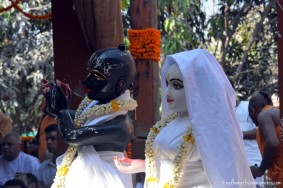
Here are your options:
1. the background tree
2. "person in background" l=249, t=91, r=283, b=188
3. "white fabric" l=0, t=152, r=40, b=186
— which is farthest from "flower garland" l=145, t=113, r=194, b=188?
the background tree

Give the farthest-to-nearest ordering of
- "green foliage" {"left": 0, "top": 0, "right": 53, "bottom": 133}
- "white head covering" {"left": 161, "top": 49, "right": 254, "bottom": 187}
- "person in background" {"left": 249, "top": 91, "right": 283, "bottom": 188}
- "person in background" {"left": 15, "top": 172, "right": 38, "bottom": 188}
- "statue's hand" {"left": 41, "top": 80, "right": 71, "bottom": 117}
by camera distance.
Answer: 1. "green foliage" {"left": 0, "top": 0, "right": 53, "bottom": 133}
2. "person in background" {"left": 15, "top": 172, "right": 38, "bottom": 188}
3. "person in background" {"left": 249, "top": 91, "right": 283, "bottom": 188}
4. "statue's hand" {"left": 41, "top": 80, "right": 71, "bottom": 117}
5. "white head covering" {"left": 161, "top": 49, "right": 254, "bottom": 187}

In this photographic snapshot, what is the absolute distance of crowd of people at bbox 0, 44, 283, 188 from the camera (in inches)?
161

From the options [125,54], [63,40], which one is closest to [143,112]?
[63,40]

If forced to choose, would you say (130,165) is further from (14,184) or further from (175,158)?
(14,184)

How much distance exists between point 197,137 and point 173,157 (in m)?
0.22

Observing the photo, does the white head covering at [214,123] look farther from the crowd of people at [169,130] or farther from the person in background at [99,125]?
the person in background at [99,125]

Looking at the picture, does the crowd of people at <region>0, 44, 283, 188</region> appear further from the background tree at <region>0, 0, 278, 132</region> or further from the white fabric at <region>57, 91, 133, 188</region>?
the background tree at <region>0, 0, 278, 132</region>

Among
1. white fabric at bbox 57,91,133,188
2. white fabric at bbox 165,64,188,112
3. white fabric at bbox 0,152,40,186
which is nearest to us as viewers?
white fabric at bbox 165,64,188,112

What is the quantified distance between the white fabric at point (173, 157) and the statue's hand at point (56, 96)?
932 mm

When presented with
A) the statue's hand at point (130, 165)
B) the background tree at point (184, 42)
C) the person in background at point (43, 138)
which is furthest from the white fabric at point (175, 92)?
the background tree at point (184, 42)

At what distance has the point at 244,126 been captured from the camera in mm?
8781

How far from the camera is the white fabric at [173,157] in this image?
13.8 feet

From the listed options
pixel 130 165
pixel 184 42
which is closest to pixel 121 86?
pixel 130 165

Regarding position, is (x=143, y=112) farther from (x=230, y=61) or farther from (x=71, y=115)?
(x=230, y=61)
